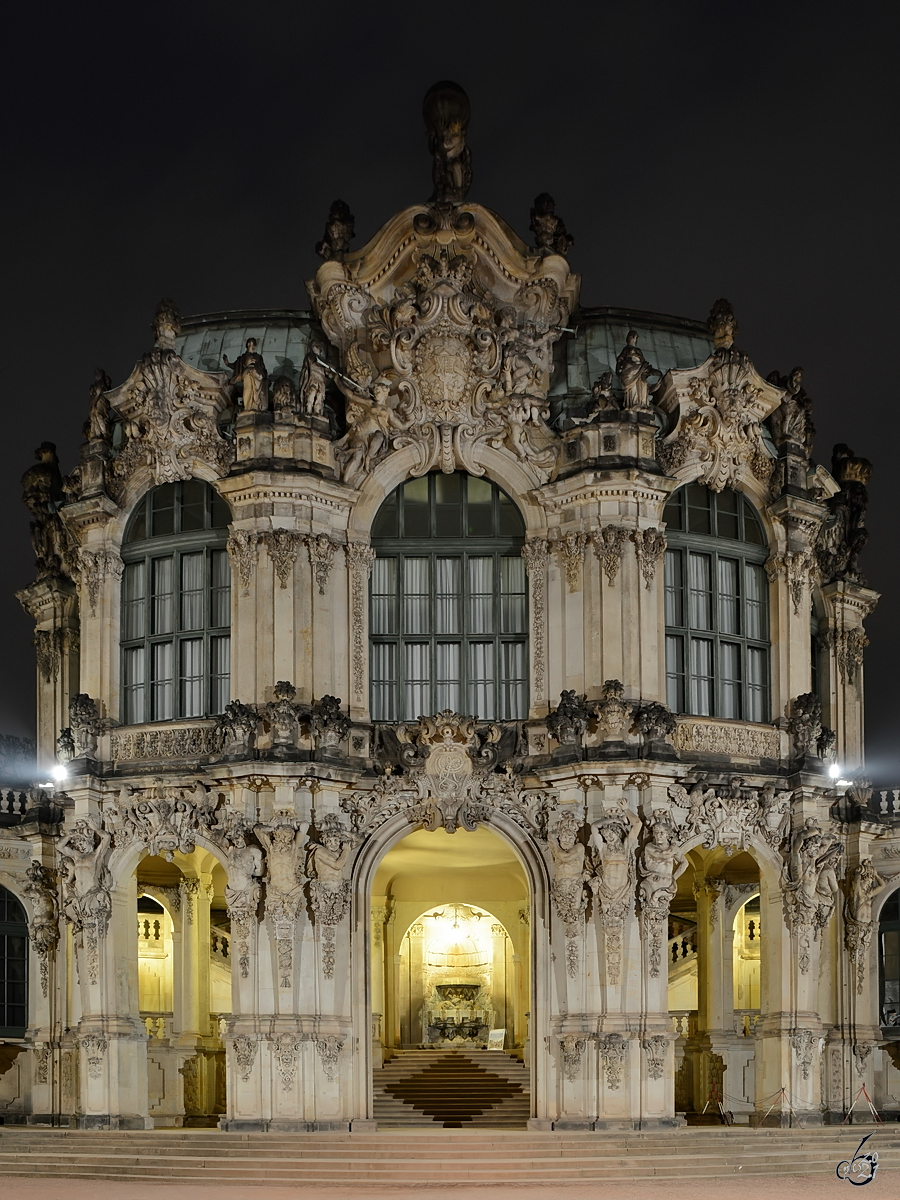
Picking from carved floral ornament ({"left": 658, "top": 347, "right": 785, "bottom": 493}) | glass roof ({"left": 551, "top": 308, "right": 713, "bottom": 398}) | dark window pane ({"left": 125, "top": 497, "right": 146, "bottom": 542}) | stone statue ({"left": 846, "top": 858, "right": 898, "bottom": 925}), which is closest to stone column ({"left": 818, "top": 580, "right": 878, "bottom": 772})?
stone statue ({"left": 846, "top": 858, "right": 898, "bottom": 925})

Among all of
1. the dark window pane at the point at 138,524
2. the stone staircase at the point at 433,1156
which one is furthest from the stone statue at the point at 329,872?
the dark window pane at the point at 138,524

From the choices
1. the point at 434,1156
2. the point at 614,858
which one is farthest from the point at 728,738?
the point at 434,1156

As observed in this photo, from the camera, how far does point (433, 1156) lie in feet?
115

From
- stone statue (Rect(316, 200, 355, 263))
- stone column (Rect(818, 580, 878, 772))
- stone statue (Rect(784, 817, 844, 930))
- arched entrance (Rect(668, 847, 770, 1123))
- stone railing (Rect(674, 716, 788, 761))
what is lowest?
arched entrance (Rect(668, 847, 770, 1123))

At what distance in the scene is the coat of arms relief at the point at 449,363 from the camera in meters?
42.1

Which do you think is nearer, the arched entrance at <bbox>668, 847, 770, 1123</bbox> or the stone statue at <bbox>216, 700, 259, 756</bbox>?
the stone statue at <bbox>216, 700, 259, 756</bbox>

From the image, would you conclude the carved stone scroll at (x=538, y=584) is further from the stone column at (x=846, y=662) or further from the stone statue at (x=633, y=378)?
the stone column at (x=846, y=662)

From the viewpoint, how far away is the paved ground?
31.7 meters

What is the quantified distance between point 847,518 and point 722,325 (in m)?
7.28

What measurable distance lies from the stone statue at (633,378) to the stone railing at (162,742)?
10830mm

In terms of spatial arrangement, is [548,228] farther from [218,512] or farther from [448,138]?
[218,512]

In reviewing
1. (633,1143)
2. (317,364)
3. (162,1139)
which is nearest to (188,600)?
(317,364)

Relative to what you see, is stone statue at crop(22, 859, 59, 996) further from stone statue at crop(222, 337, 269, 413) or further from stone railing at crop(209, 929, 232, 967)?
stone statue at crop(222, 337, 269, 413)

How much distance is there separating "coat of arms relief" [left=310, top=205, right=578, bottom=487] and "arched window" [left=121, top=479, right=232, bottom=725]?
3.30 metres
